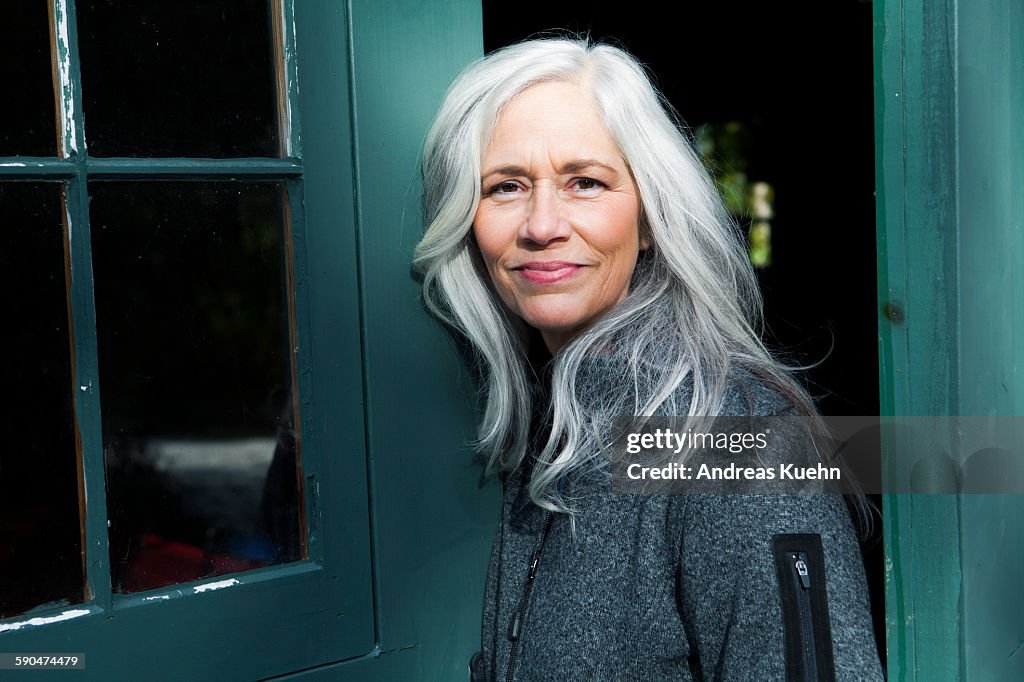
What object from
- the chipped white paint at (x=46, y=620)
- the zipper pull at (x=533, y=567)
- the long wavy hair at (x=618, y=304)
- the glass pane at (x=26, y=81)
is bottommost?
the zipper pull at (x=533, y=567)

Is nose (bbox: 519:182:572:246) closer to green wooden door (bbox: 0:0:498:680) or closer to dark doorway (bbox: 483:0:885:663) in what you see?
green wooden door (bbox: 0:0:498:680)

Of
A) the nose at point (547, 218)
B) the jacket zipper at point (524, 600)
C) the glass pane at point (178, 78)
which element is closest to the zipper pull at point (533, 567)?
the jacket zipper at point (524, 600)

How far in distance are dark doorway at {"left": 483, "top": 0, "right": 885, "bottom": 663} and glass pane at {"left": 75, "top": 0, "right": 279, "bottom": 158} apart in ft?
9.47

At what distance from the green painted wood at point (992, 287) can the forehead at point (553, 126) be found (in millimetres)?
560

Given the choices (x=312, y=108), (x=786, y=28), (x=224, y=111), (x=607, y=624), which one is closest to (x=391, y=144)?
(x=312, y=108)

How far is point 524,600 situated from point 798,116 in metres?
4.94

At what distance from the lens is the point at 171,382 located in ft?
3.63

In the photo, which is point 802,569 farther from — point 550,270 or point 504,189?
point 504,189

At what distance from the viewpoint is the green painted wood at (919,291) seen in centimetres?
139

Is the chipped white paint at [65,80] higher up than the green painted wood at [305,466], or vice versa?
the chipped white paint at [65,80]

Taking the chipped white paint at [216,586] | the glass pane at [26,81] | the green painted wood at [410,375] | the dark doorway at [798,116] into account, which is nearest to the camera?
the glass pane at [26,81]

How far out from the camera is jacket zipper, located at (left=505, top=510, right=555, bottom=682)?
4.16 ft

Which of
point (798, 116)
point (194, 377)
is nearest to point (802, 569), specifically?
point (194, 377)

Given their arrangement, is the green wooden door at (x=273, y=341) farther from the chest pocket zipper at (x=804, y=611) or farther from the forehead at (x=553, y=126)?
the chest pocket zipper at (x=804, y=611)
